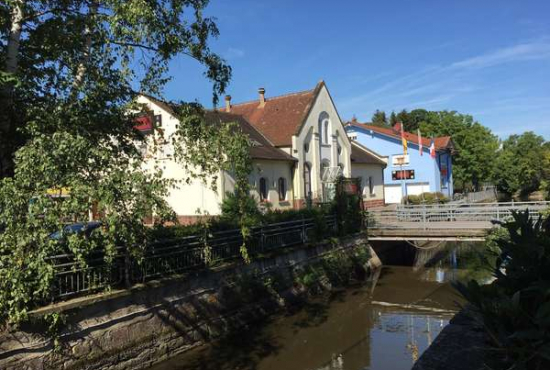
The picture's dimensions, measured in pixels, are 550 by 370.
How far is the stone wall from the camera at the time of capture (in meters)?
7.60

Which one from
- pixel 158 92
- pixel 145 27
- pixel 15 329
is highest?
pixel 145 27

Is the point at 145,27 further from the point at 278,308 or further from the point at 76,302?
the point at 278,308

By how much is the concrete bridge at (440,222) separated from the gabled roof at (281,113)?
840 cm

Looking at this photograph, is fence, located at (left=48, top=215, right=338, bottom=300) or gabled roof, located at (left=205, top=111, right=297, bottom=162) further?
gabled roof, located at (left=205, top=111, right=297, bottom=162)

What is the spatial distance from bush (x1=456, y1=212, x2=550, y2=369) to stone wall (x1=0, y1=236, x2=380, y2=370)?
7.46m

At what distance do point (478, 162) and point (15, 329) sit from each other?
54403 mm

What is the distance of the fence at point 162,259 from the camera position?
8.27 metres

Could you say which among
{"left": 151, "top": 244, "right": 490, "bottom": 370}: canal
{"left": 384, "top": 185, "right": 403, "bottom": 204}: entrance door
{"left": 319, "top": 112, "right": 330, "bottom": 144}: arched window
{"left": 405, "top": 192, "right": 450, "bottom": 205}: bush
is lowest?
{"left": 151, "top": 244, "right": 490, "bottom": 370}: canal

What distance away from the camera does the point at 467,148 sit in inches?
2124

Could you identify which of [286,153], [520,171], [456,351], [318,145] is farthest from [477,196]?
[456,351]

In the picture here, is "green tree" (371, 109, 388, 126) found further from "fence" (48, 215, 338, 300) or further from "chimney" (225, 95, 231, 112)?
"fence" (48, 215, 338, 300)

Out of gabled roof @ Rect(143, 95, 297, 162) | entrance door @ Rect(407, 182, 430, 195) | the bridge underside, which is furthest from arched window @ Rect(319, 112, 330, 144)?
entrance door @ Rect(407, 182, 430, 195)

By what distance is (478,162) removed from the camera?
53.2 m

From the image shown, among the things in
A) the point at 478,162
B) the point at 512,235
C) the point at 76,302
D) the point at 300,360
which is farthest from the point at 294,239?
the point at 478,162
